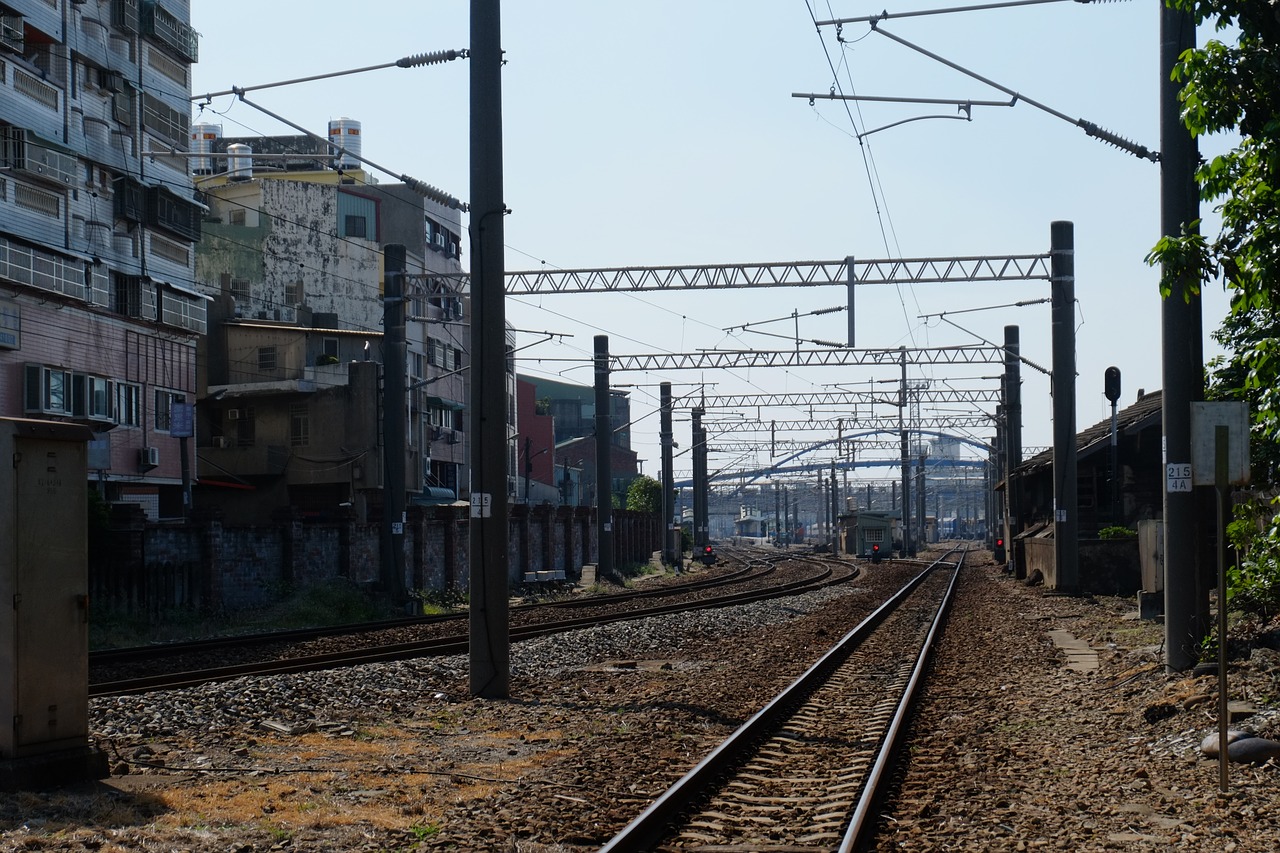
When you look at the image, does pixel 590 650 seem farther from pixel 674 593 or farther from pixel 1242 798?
pixel 674 593

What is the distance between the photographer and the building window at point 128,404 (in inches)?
1578

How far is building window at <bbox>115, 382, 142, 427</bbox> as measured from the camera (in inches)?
1578

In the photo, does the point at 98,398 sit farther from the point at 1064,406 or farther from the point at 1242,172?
the point at 1242,172

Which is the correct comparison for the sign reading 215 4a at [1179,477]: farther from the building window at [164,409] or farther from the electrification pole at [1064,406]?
the building window at [164,409]

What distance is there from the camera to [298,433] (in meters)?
50.8

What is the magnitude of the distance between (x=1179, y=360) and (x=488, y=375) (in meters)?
7.43

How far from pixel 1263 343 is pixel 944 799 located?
203 inches

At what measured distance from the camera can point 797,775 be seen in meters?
10.3

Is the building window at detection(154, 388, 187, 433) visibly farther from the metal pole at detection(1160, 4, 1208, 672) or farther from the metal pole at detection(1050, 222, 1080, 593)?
the metal pole at detection(1160, 4, 1208, 672)

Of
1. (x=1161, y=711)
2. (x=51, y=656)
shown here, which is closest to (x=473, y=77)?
(x=51, y=656)

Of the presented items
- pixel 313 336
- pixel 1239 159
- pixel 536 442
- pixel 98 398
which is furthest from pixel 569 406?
pixel 1239 159

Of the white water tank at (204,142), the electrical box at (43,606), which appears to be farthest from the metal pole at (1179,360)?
the white water tank at (204,142)

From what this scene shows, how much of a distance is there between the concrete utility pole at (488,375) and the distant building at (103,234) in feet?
76.3

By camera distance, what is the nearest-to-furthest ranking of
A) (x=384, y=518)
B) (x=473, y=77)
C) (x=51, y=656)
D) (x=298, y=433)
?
(x=51, y=656)
(x=473, y=77)
(x=384, y=518)
(x=298, y=433)
